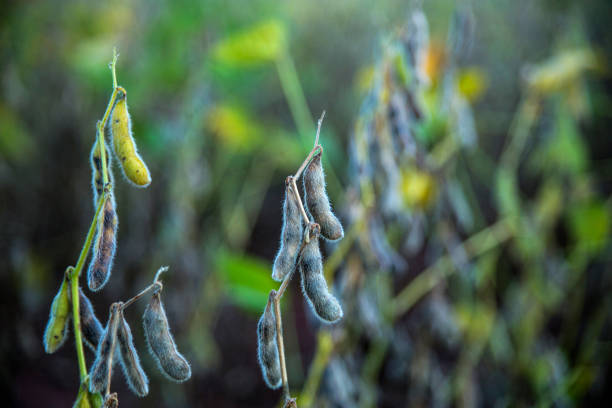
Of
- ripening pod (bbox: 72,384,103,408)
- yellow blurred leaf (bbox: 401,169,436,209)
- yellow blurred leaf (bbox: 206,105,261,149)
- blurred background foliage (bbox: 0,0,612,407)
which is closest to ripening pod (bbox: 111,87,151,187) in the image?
ripening pod (bbox: 72,384,103,408)

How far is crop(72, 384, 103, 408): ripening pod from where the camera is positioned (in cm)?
59

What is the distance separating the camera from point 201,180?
1767mm

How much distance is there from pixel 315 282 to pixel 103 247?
264 millimetres

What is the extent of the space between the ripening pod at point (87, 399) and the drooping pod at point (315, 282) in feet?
0.94

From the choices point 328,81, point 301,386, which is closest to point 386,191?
point 301,386

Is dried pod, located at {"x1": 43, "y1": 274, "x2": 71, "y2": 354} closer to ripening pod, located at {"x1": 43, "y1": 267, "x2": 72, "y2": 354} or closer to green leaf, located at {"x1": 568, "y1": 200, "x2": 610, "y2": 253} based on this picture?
ripening pod, located at {"x1": 43, "y1": 267, "x2": 72, "y2": 354}

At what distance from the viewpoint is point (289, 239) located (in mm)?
593

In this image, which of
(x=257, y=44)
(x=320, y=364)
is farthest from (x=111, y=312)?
(x=257, y=44)

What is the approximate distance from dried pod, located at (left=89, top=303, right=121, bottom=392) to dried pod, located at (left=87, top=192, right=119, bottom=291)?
0.14 ft

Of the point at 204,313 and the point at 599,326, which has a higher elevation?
the point at 204,313

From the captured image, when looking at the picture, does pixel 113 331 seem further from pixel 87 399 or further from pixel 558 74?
pixel 558 74

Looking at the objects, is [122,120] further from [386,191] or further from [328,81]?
[328,81]

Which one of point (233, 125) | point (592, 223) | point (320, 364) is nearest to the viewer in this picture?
point (320, 364)

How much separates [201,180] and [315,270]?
1.23 meters
